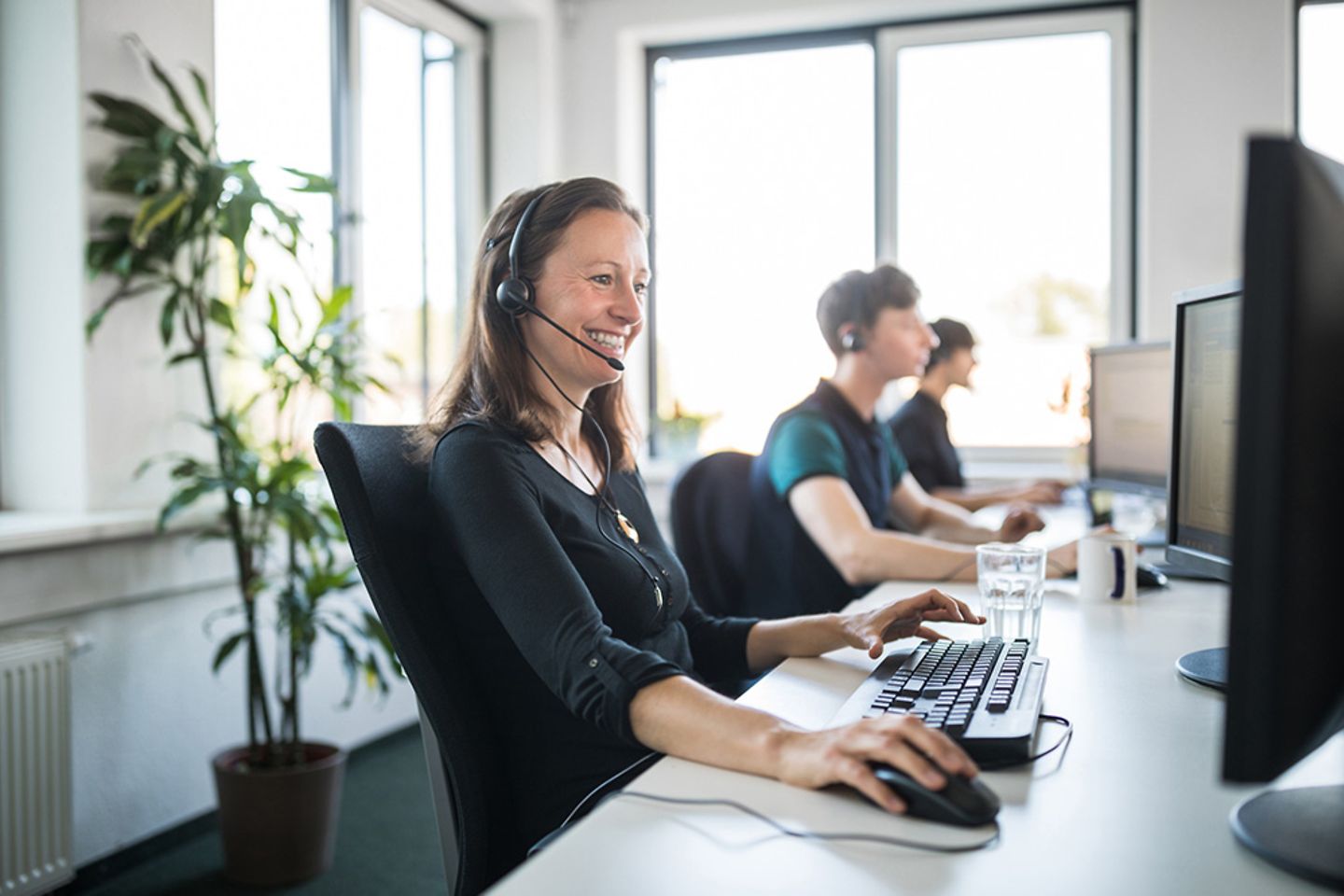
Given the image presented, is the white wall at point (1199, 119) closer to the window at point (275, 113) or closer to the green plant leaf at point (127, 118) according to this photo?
the window at point (275, 113)

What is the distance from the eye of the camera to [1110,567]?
1.76 metres

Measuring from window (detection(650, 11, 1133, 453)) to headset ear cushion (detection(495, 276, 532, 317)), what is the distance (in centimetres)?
270

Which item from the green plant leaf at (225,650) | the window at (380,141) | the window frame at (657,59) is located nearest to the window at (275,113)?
the window at (380,141)

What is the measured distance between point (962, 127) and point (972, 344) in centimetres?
94

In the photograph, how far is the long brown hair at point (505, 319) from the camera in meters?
1.40

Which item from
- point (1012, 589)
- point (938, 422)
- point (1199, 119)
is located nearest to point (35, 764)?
point (1012, 589)

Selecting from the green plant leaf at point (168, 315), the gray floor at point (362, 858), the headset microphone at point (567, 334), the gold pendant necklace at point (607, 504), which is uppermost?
the green plant leaf at point (168, 315)

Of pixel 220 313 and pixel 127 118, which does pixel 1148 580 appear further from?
pixel 127 118

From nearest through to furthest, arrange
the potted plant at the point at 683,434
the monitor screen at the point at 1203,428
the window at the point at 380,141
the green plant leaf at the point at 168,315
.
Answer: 1. the monitor screen at the point at 1203,428
2. the green plant leaf at the point at 168,315
3. the window at the point at 380,141
4. the potted plant at the point at 683,434

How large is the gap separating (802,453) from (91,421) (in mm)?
1480

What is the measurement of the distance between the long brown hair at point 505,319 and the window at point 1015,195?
9.91ft

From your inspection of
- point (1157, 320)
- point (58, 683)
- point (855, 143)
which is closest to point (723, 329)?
point (855, 143)

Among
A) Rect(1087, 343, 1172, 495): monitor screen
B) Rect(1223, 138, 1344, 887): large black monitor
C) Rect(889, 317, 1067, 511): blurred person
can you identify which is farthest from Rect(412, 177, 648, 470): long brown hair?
Rect(889, 317, 1067, 511): blurred person

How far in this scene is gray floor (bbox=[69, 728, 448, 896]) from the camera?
2.38m
